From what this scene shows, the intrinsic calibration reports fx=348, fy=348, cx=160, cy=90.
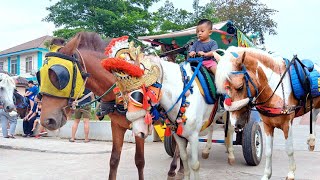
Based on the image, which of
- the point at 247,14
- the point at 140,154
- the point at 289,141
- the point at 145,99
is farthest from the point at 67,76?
the point at 247,14

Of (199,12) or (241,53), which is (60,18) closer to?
(199,12)

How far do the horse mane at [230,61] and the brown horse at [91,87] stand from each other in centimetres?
132

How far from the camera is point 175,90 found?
4.06 m

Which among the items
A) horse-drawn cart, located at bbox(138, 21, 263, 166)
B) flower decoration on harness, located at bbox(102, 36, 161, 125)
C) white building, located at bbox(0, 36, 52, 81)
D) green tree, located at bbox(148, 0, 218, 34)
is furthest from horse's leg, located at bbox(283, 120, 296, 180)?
white building, located at bbox(0, 36, 52, 81)

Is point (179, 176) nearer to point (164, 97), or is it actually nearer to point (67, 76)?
point (164, 97)

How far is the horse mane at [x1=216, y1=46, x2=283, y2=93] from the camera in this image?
13.3 ft

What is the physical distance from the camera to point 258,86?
4.24 metres

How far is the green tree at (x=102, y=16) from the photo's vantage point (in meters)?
21.8

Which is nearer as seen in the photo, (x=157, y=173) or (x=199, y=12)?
(x=157, y=173)

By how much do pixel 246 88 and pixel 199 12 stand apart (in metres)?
18.8

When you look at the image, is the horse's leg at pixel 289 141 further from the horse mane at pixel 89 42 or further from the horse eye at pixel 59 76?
the horse eye at pixel 59 76

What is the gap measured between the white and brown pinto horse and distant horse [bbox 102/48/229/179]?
40cm

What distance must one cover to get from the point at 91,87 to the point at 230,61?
1.74 meters

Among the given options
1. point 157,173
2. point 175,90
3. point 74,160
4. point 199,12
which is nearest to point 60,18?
point 199,12
